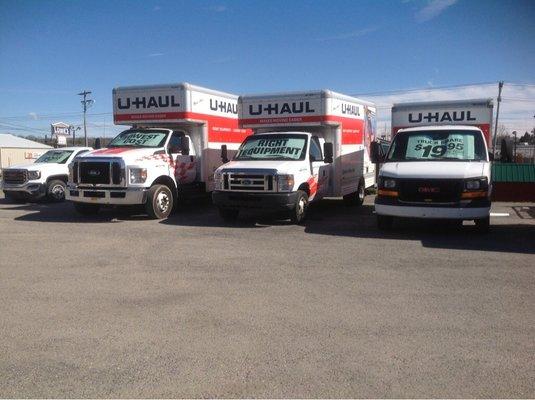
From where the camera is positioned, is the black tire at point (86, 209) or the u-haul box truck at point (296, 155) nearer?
the u-haul box truck at point (296, 155)

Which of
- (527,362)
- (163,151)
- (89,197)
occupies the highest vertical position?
(163,151)

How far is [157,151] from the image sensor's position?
40.4ft

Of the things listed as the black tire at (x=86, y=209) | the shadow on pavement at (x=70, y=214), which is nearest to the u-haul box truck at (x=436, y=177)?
the shadow on pavement at (x=70, y=214)

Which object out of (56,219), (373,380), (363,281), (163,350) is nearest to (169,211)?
(56,219)

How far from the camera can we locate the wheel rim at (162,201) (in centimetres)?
1198

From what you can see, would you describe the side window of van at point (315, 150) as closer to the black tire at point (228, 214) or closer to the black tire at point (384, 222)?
the black tire at point (228, 214)

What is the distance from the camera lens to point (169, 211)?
1237 centimetres

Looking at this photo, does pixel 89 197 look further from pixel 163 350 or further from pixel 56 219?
pixel 163 350

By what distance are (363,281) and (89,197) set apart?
778 cm

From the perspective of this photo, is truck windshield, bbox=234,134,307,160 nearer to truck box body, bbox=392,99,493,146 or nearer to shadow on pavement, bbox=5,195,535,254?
shadow on pavement, bbox=5,195,535,254

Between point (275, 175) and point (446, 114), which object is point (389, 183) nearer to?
point (275, 175)

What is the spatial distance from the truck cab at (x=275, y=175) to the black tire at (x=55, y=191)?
7.55 metres

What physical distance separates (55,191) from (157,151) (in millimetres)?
5899

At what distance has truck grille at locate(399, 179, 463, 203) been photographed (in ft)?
30.2
